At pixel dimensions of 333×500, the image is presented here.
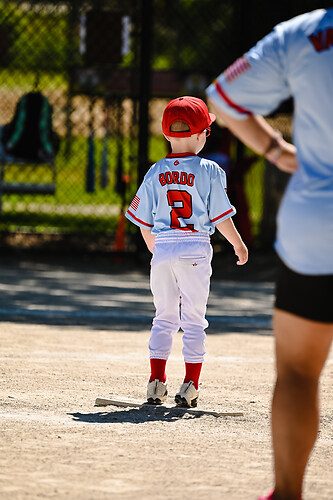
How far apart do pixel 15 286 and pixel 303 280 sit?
7190 mm

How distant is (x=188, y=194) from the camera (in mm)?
5215

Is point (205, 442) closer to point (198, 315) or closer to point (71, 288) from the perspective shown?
point (198, 315)

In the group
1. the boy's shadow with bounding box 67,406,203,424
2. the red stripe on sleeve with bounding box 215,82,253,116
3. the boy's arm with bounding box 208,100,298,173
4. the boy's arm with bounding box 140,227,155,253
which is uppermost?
the red stripe on sleeve with bounding box 215,82,253,116

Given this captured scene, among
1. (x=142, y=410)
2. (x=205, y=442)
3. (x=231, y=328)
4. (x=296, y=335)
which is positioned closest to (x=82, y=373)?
(x=142, y=410)

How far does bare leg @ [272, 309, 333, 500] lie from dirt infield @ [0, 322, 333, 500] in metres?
0.45

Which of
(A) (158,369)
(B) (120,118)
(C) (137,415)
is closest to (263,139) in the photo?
(C) (137,415)

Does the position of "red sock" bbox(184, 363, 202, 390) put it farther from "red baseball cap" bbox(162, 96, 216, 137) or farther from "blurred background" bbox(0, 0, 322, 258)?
"blurred background" bbox(0, 0, 322, 258)

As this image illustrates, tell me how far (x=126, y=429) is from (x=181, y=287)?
0.80 metres

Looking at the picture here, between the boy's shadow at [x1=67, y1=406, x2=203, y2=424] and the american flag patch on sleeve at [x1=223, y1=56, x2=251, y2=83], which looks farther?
the boy's shadow at [x1=67, y1=406, x2=203, y2=424]

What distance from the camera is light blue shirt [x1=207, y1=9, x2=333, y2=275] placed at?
3.19 metres

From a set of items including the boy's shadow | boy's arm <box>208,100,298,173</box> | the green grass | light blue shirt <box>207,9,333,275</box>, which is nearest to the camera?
light blue shirt <box>207,9,333,275</box>

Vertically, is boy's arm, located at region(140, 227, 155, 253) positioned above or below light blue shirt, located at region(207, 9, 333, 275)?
below

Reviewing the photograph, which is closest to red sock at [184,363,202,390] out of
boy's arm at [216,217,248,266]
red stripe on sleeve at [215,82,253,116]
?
boy's arm at [216,217,248,266]

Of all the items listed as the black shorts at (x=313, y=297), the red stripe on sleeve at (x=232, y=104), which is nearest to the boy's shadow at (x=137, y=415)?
the black shorts at (x=313, y=297)
